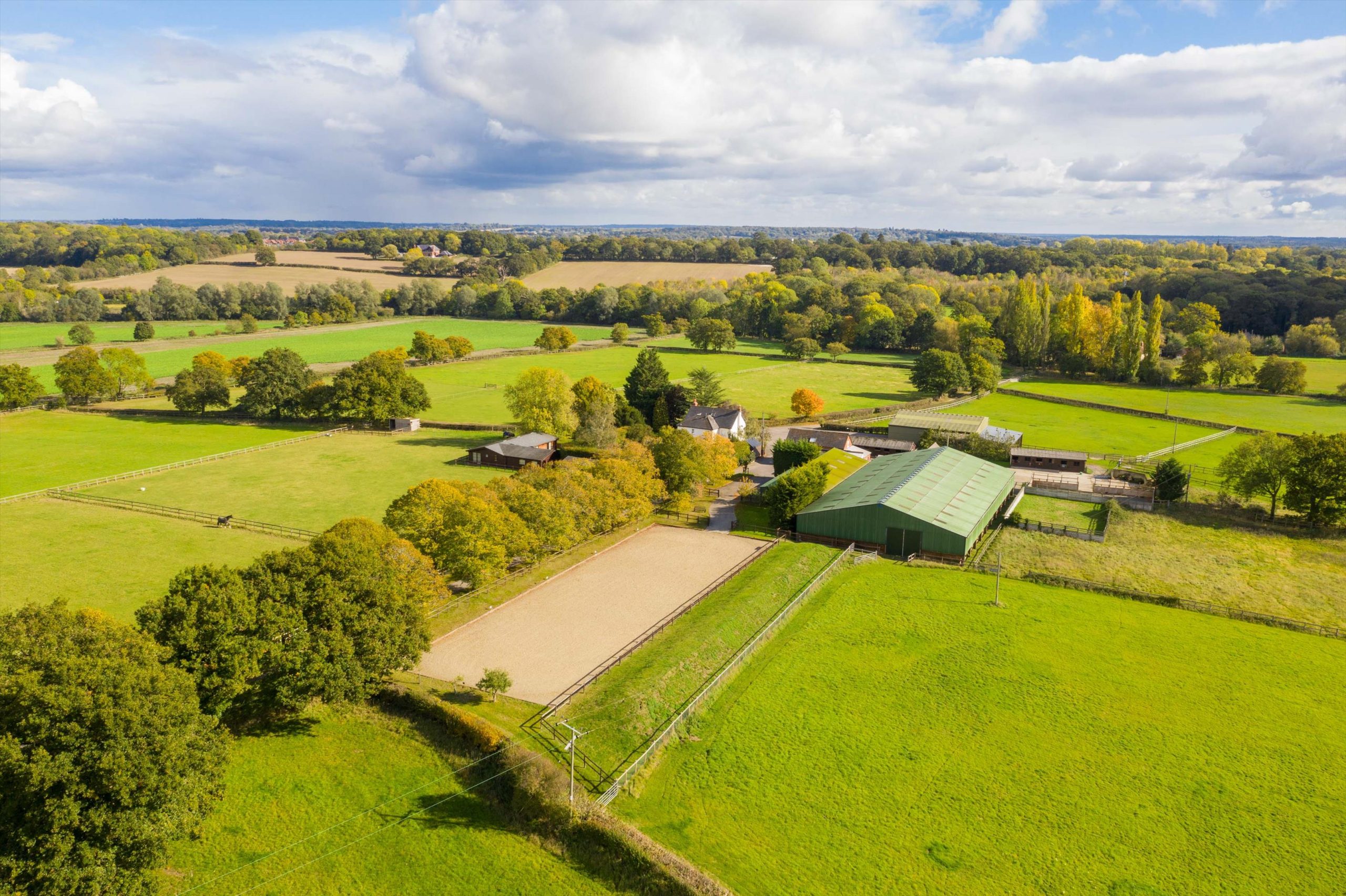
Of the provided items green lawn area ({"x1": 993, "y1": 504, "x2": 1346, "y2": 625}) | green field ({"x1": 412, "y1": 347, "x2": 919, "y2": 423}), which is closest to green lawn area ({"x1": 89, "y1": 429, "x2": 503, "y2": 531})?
green field ({"x1": 412, "y1": 347, "x2": 919, "y2": 423})

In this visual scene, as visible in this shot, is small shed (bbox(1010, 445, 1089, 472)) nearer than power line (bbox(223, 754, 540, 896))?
No

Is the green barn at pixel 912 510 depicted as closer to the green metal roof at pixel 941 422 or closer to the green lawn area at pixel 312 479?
the green metal roof at pixel 941 422

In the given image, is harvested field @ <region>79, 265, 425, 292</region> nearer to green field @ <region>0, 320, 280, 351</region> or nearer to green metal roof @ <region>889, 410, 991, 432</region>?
green field @ <region>0, 320, 280, 351</region>

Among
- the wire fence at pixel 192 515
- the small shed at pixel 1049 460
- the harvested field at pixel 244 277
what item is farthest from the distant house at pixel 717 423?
the harvested field at pixel 244 277

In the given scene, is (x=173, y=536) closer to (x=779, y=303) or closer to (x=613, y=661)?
(x=613, y=661)

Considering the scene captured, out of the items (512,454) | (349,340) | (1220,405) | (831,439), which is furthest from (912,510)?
(349,340)
